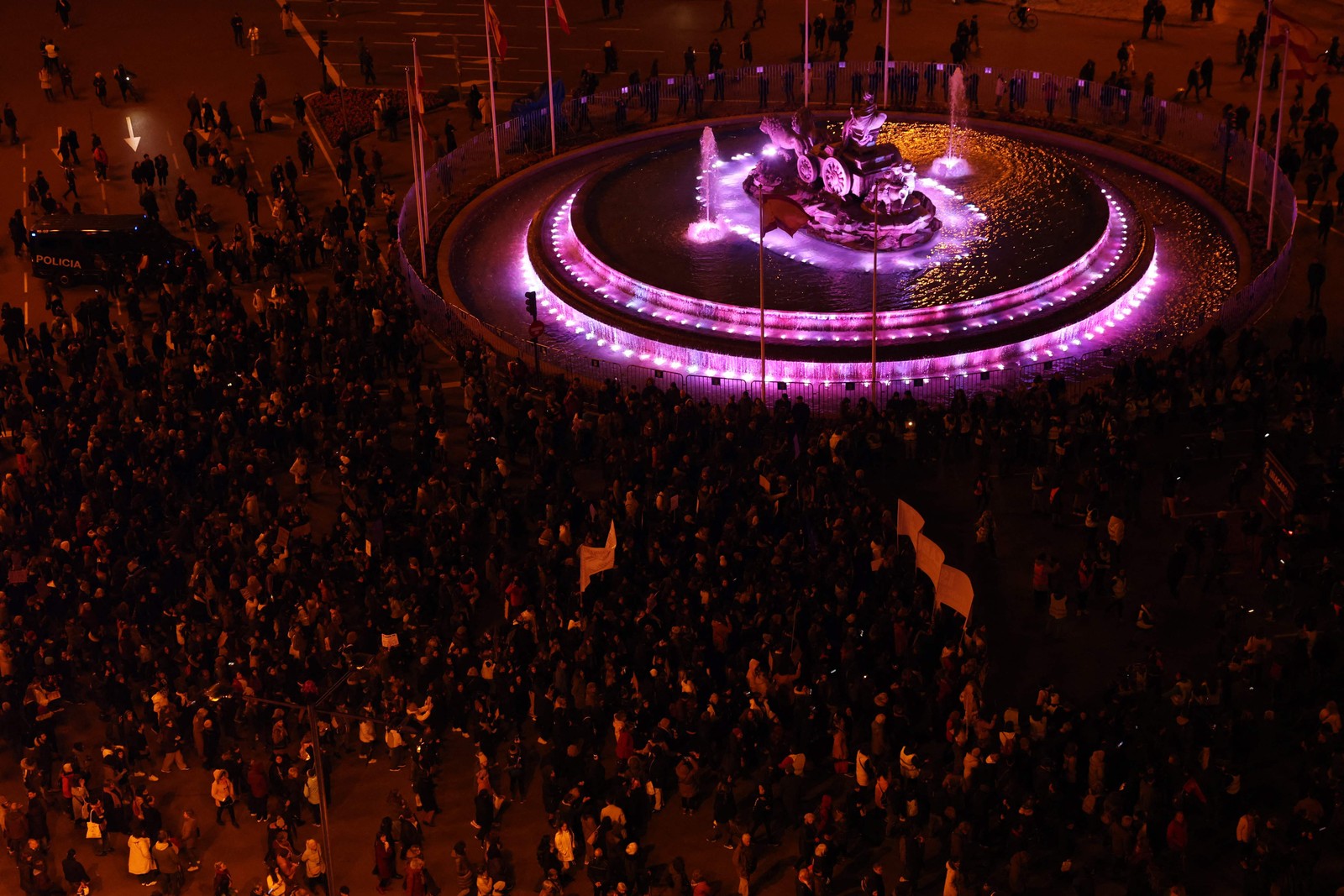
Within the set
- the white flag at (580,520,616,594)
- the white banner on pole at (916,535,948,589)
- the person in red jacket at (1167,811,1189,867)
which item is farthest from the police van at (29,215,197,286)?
the person in red jacket at (1167,811,1189,867)

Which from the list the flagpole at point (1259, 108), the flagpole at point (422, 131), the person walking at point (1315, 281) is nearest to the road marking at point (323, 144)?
the flagpole at point (422, 131)

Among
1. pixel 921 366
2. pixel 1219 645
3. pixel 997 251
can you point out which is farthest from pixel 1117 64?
pixel 1219 645

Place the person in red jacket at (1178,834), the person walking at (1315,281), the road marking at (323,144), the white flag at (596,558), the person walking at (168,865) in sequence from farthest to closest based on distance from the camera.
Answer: the road marking at (323,144)
the person walking at (1315,281)
the white flag at (596,558)
the person walking at (168,865)
the person in red jacket at (1178,834)

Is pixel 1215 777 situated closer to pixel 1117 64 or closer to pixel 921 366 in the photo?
pixel 921 366

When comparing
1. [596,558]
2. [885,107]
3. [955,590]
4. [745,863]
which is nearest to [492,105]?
[885,107]

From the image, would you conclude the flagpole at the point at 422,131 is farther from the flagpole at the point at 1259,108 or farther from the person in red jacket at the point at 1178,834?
the person in red jacket at the point at 1178,834

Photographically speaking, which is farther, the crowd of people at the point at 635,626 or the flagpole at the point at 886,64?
→ the flagpole at the point at 886,64
